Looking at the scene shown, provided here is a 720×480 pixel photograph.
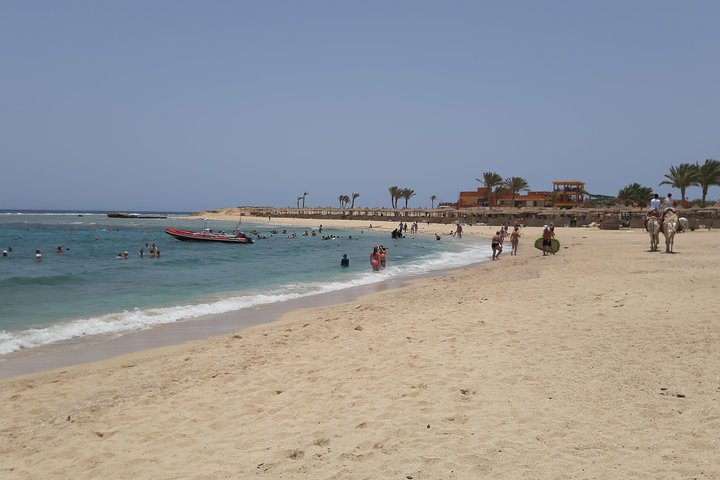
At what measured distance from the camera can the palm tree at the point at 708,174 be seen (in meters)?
51.1

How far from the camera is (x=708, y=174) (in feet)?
169

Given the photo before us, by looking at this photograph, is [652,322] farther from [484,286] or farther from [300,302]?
[300,302]

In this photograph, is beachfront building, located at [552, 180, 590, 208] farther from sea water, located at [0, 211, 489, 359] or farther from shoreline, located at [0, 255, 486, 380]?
shoreline, located at [0, 255, 486, 380]

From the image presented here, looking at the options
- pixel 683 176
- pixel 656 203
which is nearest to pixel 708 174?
pixel 683 176

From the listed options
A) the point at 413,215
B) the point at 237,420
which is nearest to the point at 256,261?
the point at 237,420

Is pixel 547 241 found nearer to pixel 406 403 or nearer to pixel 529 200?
pixel 406 403

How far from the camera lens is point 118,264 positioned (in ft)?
78.5

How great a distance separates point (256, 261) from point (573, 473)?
77.3 feet

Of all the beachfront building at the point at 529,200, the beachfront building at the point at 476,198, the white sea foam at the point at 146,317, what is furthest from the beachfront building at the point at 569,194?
the white sea foam at the point at 146,317

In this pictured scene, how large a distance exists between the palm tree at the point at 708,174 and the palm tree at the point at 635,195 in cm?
1084

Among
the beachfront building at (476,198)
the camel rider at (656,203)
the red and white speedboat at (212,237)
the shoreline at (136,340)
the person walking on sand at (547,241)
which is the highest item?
the beachfront building at (476,198)

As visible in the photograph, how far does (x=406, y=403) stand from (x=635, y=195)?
230 ft

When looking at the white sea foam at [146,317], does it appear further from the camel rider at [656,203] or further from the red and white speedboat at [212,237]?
the red and white speedboat at [212,237]

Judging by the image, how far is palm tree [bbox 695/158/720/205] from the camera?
168ft
